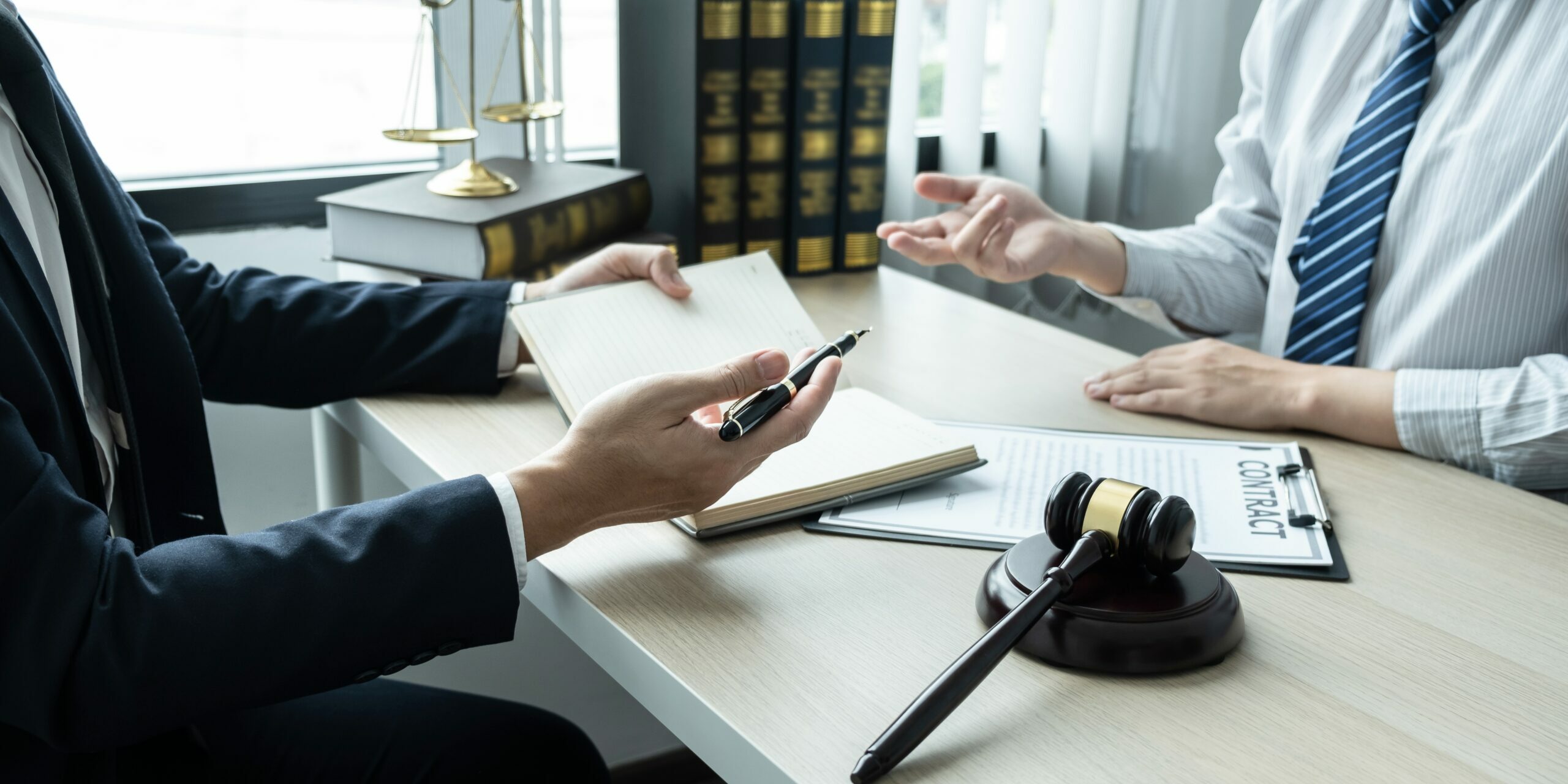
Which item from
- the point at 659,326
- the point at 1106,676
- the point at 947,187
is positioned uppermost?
the point at 947,187

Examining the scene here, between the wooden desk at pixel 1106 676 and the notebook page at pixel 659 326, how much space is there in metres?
0.07

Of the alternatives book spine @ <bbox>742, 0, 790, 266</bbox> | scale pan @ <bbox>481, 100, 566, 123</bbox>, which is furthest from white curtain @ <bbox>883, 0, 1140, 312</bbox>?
scale pan @ <bbox>481, 100, 566, 123</bbox>

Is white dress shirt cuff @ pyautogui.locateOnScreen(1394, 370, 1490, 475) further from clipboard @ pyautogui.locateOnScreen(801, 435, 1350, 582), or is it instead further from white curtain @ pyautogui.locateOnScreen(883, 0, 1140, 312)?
white curtain @ pyautogui.locateOnScreen(883, 0, 1140, 312)

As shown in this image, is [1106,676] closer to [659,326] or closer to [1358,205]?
[659,326]

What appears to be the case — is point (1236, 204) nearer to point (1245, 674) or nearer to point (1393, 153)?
point (1393, 153)

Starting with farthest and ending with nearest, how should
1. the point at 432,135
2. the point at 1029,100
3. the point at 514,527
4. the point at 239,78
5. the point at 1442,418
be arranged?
the point at 1029,100
the point at 239,78
the point at 432,135
the point at 1442,418
the point at 514,527

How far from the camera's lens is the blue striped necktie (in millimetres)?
1167

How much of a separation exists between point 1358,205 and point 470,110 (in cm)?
96

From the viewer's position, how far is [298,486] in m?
1.50

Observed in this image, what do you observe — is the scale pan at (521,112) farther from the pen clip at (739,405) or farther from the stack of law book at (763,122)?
the pen clip at (739,405)

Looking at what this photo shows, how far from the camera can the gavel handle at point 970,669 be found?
583mm

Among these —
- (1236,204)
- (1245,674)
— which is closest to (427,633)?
(1245,674)

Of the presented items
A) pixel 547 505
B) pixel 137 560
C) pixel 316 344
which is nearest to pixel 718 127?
pixel 316 344

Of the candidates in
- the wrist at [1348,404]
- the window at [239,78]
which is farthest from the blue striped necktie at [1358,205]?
the window at [239,78]
